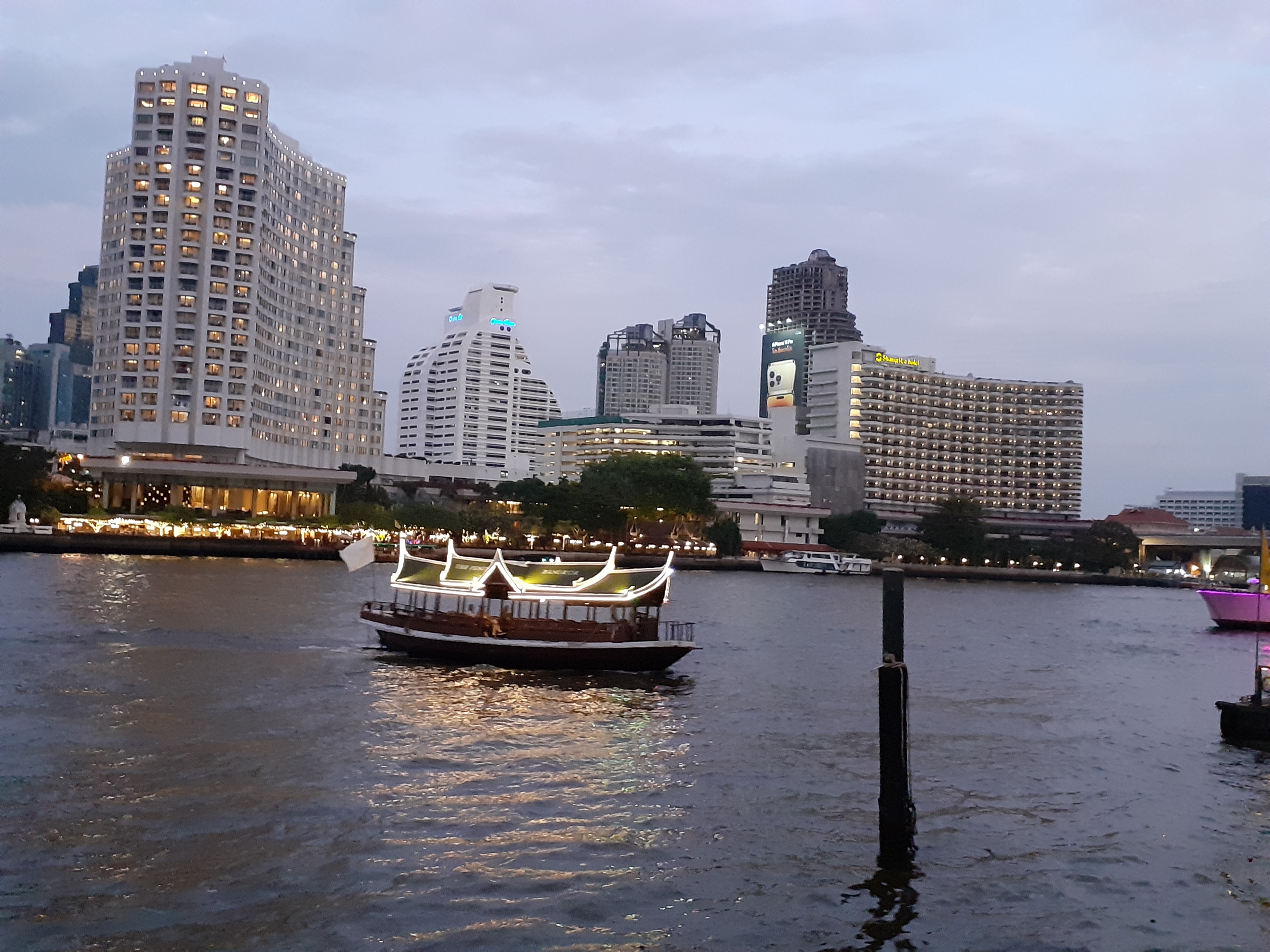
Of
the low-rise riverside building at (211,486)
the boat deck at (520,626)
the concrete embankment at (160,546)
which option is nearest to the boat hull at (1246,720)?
the boat deck at (520,626)

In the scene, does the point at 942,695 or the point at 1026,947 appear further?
the point at 942,695

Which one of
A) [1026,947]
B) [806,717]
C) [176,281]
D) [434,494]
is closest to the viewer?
[1026,947]

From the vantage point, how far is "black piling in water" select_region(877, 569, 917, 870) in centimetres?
1847

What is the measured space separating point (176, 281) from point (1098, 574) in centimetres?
13130

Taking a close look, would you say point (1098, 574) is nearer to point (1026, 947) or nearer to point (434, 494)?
point (434, 494)

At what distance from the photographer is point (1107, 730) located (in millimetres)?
34188

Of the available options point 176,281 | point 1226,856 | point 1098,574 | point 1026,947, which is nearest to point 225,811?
point 1026,947

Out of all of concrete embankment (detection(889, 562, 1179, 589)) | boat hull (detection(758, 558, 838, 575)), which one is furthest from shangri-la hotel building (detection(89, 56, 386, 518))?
concrete embankment (detection(889, 562, 1179, 589))

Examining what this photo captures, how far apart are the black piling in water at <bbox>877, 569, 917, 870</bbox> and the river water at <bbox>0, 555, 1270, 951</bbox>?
486 millimetres

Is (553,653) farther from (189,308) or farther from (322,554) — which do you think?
(189,308)

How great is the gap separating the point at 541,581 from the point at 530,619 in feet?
5.19

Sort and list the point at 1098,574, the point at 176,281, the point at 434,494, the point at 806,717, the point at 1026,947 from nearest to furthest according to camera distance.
A: the point at 1026,947 → the point at 806,717 → the point at 176,281 → the point at 1098,574 → the point at 434,494

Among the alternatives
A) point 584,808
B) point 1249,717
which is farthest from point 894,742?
point 1249,717

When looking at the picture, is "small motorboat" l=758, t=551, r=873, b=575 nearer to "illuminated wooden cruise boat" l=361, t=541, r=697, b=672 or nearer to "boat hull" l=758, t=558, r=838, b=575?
"boat hull" l=758, t=558, r=838, b=575
